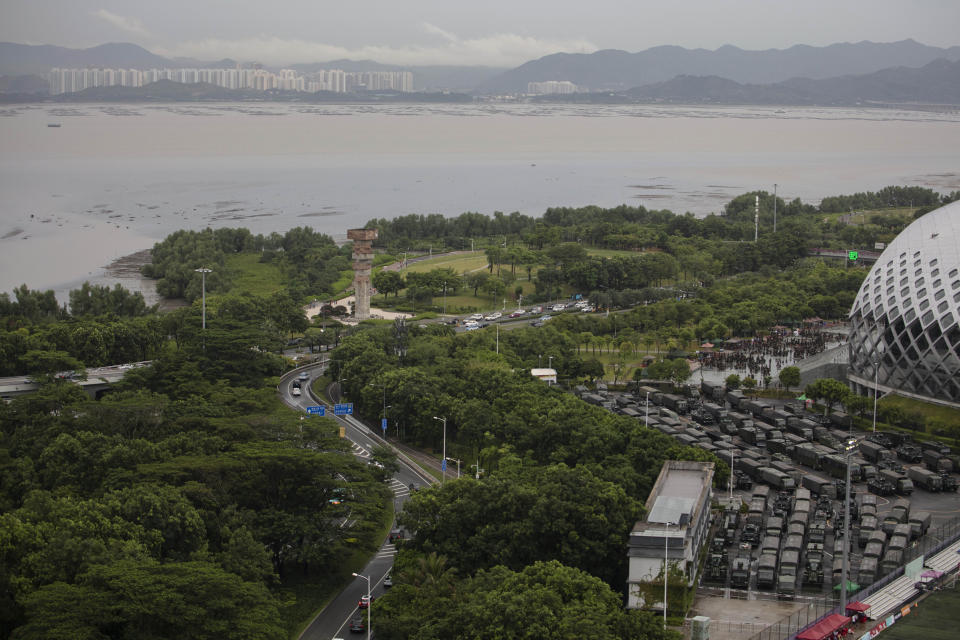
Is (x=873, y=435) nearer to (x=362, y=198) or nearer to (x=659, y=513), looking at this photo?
(x=659, y=513)

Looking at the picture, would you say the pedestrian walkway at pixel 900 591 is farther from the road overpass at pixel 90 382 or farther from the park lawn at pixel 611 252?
the park lawn at pixel 611 252

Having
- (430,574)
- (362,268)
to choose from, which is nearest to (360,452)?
(430,574)

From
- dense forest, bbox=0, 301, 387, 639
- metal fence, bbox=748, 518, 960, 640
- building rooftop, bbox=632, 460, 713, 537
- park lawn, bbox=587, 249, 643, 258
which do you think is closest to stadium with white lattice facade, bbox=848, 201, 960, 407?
metal fence, bbox=748, 518, 960, 640

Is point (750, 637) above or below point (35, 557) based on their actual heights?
below

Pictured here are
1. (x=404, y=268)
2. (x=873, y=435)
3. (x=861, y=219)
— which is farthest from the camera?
(x=861, y=219)

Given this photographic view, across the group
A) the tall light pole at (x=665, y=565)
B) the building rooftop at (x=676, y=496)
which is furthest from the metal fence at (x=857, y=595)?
the building rooftop at (x=676, y=496)

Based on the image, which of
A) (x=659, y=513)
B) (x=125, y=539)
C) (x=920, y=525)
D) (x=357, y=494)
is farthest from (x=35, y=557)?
(x=920, y=525)

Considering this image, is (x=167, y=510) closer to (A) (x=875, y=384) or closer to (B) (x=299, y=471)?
(B) (x=299, y=471)
